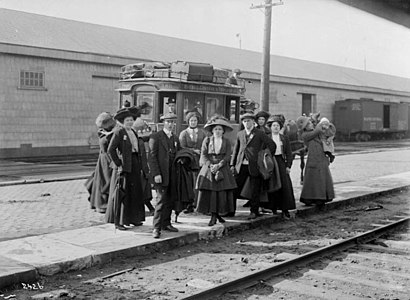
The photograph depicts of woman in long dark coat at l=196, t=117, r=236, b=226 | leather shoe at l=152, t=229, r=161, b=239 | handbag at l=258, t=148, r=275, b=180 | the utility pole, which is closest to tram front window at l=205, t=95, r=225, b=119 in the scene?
the utility pole

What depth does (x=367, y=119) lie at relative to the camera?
3672cm

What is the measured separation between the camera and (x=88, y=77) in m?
21.2

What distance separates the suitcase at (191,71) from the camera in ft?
41.9

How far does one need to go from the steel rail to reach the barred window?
15579 millimetres

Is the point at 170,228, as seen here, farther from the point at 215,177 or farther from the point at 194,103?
the point at 194,103

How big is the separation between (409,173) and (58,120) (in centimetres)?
1325

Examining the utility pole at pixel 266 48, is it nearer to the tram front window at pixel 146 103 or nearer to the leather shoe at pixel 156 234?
the tram front window at pixel 146 103

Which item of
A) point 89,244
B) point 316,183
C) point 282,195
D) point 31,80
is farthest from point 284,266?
point 31,80

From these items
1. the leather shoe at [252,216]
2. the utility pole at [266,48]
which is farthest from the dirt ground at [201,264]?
the utility pole at [266,48]

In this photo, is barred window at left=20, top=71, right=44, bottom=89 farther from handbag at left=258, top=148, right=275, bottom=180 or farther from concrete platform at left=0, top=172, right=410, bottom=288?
handbag at left=258, top=148, right=275, bottom=180

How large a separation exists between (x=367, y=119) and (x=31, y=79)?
25147mm

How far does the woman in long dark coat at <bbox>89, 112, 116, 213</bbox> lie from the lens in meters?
7.66

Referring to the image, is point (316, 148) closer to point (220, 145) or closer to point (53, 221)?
point (220, 145)

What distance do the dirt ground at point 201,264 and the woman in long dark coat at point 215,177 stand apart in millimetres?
463
